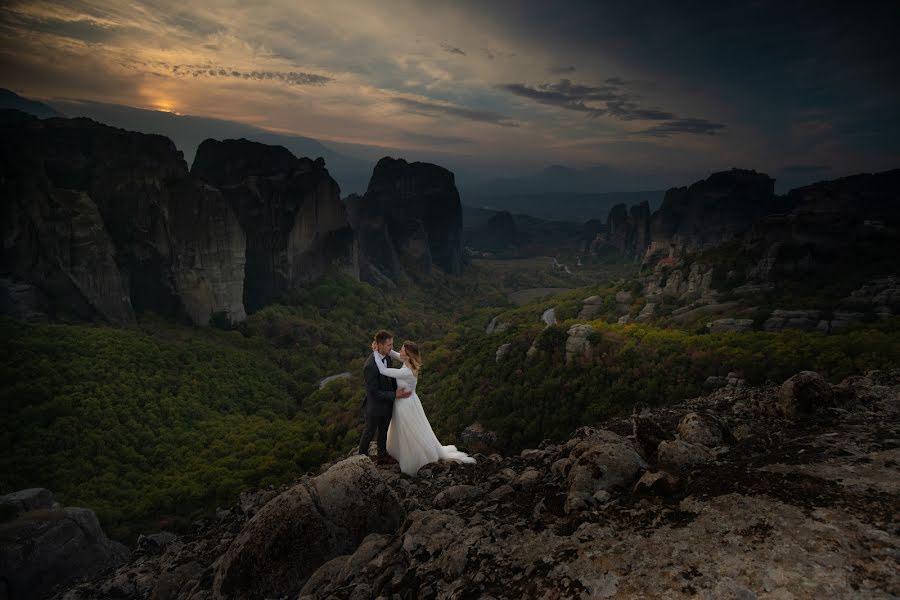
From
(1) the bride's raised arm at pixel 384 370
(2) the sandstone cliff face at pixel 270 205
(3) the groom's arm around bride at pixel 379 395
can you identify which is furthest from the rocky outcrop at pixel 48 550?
(2) the sandstone cliff face at pixel 270 205

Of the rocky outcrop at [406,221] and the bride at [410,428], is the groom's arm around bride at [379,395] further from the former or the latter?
the rocky outcrop at [406,221]

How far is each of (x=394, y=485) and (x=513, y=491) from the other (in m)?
3.40

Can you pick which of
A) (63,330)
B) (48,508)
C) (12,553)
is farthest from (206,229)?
(12,553)

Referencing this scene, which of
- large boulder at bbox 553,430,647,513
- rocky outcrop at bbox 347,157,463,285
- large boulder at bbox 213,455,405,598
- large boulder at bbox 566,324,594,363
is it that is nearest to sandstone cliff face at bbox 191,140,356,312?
rocky outcrop at bbox 347,157,463,285

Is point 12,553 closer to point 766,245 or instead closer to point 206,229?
point 206,229

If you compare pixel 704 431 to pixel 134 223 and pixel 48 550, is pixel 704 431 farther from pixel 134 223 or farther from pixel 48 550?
pixel 134 223

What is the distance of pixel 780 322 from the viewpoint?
38344 mm

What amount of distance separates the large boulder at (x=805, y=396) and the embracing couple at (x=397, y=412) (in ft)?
26.0

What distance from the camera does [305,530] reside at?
8797 millimetres

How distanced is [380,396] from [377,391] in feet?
0.52

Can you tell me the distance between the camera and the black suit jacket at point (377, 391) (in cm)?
1187

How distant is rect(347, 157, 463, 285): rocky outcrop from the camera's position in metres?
140

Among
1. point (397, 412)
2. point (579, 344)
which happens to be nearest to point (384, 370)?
point (397, 412)

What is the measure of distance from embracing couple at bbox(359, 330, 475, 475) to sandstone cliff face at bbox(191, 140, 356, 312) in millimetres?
81714
